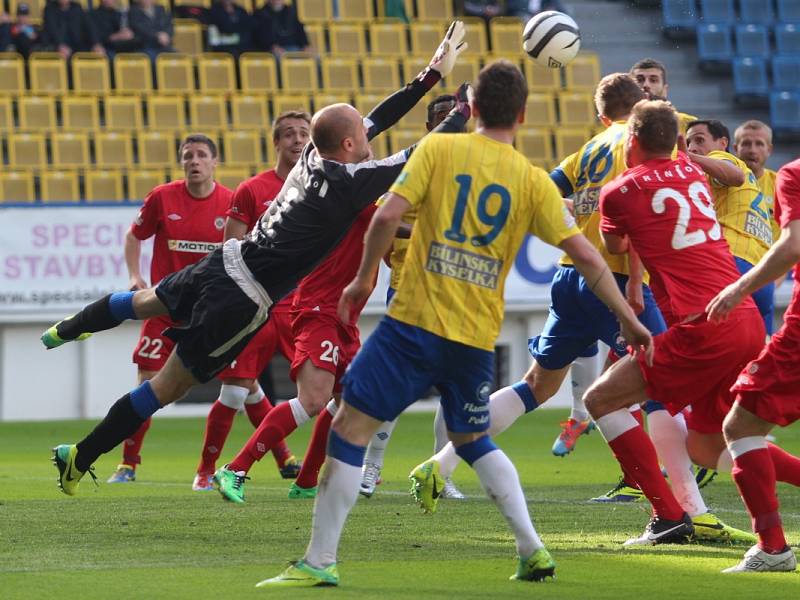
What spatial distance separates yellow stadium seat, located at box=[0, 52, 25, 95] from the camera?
19.8 m

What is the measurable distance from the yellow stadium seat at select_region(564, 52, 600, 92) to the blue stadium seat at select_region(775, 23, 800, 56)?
3097 mm

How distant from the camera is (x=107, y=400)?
17.5 m

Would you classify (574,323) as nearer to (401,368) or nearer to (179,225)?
(401,368)

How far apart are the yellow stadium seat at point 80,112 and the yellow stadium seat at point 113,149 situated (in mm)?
364

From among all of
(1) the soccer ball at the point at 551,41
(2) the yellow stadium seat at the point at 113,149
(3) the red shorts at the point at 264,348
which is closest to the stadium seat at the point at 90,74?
(2) the yellow stadium seat at the point at 113,149

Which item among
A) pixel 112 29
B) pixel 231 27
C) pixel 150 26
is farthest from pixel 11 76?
pixel 231 27

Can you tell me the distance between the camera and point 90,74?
20.0 meters

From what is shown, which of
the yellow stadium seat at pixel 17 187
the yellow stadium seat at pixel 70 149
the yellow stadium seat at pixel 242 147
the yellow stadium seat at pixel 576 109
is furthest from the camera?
the yellow stadium seat at pixel 576 109

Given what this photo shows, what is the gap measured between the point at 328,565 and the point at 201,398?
12784 mm

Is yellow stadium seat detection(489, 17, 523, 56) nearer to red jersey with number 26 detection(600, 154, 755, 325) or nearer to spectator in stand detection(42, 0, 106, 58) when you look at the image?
spectator in stand detection(42, 0, 106, 58)

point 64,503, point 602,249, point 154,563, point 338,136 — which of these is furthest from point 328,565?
point 64,503

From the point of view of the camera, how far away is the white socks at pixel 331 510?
5.37 meters

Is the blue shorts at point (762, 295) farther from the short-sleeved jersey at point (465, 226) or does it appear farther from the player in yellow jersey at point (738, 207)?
the short-sleeved jersey at point (465, 226)

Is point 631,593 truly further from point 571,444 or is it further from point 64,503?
point 571,444
